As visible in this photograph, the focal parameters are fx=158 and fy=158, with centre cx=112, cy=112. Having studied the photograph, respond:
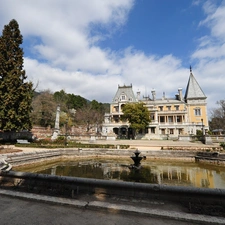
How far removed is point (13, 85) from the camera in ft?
70.8

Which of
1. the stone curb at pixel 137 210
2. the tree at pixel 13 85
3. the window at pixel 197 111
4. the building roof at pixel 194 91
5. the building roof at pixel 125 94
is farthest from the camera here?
the building roof at pixel 125 94

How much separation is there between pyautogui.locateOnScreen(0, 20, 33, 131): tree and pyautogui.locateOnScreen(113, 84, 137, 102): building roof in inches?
1250

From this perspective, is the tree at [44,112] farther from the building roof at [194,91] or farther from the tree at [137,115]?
the building roof at [194,91]

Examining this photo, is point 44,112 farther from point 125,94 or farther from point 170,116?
point 170,116

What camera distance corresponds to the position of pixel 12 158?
1215 cm

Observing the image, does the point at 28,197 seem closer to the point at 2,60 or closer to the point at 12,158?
the point at 12,158

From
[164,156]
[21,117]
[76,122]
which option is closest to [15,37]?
[21,117]

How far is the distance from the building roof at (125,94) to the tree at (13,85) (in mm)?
31739

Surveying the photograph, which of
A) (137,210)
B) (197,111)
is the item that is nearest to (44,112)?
(197,111)

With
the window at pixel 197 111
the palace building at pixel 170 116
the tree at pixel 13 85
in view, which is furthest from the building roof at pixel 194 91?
the tree at pixel 13 85

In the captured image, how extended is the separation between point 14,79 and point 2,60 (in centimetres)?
303

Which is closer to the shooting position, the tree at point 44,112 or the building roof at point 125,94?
the tree at point 44,112

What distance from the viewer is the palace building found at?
43.3 meters

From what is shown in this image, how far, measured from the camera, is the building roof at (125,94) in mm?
51162
